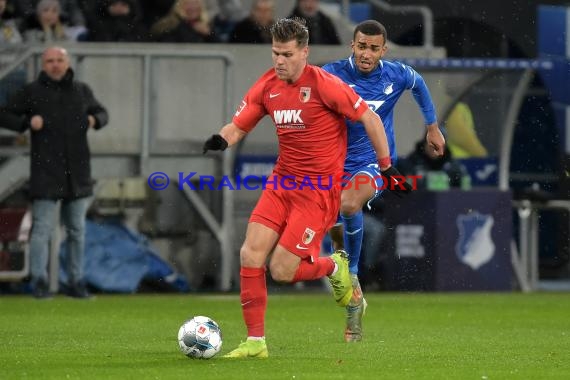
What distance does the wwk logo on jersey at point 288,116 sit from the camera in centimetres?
1003

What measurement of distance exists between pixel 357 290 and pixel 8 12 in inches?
340

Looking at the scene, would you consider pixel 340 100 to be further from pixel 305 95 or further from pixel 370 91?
pixel 370 91

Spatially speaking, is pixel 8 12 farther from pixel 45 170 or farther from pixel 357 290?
pixel 357 290

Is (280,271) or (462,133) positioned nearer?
(280,271)

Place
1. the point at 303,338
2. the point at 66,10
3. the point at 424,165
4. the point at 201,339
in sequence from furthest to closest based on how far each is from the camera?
1. the point at 66,10
2. the point at 424,165
3. the point at 303,338
4. the point at 201,339

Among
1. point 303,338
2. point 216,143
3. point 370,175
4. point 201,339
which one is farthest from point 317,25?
point 201,339

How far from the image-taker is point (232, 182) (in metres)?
18.6

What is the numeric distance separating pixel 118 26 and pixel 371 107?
24.3 ft

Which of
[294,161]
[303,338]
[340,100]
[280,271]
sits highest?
[340,100]

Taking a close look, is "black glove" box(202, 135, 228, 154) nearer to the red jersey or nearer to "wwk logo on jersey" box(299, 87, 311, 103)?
the red jersey

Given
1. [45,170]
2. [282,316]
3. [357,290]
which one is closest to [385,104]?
[357,290]

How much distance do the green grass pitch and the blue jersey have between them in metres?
1.40

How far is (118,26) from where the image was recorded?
18781 mm

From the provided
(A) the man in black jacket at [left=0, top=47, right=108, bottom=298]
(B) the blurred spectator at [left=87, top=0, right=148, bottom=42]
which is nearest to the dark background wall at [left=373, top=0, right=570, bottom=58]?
(B) the blurred spectator at [left=87, top=0, right=148, bottom=42]
